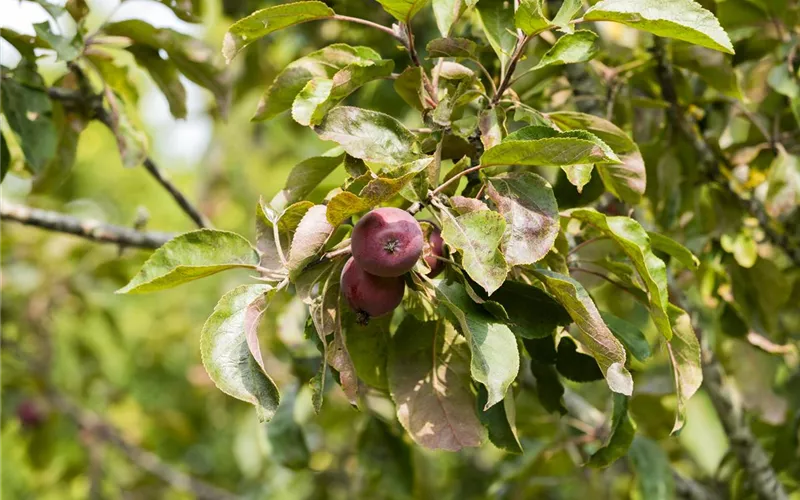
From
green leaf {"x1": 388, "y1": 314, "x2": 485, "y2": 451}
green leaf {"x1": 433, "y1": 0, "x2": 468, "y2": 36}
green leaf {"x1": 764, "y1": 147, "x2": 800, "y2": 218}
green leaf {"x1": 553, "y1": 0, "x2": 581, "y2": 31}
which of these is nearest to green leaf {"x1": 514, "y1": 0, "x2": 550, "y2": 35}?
green leaf {"x1": 553, "y1": 0, "x2": 581, "y2": 31}

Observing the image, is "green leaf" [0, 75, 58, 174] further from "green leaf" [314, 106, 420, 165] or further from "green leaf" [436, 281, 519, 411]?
"green leaf" [436, 281, 519, 411]

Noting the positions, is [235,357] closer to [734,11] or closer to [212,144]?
[734,11]

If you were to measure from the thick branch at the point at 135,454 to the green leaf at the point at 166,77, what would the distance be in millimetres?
1693

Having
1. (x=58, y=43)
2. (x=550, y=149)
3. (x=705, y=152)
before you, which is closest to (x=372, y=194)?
(x=550, y=149)

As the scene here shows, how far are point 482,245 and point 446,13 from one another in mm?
338

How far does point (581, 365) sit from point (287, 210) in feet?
1.36

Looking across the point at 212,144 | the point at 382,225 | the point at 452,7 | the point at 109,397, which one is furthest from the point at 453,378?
the point at 212,144

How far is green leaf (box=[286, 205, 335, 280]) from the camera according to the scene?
840 mm

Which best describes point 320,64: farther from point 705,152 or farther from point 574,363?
point 705,152

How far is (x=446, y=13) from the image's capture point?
1.02 metres

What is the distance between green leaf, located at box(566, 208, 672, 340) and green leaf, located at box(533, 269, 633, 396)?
2.7 inches

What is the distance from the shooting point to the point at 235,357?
2.80ft

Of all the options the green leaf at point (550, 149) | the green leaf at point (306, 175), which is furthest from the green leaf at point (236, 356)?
the green leaf at point (550, 149)

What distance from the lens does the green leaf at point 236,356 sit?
830 mm
